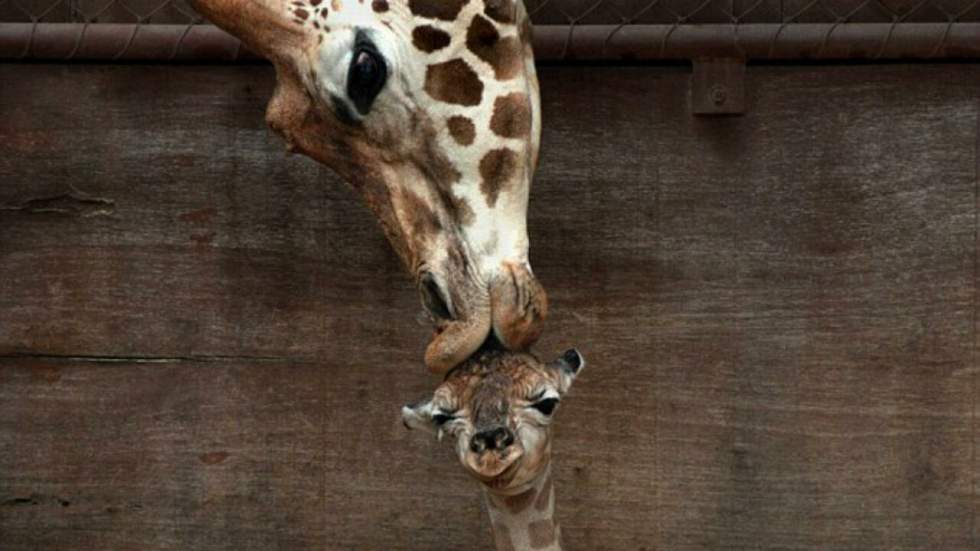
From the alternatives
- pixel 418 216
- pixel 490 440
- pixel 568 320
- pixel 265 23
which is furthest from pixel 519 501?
pixel 265 23

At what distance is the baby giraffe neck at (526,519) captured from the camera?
4539mm

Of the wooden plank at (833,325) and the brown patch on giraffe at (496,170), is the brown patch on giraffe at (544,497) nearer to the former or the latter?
the brown patch on giraffe at (496,170)

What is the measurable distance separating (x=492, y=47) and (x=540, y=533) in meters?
0.87

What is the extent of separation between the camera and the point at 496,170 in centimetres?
446

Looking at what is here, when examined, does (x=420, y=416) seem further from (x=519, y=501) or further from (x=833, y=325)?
(x=833, y=325)

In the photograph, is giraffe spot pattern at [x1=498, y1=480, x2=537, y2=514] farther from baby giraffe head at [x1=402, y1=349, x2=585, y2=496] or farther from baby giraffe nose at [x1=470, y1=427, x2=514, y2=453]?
baby giraffe nose at [x1=470, y1=427, x2=514, y2=453]

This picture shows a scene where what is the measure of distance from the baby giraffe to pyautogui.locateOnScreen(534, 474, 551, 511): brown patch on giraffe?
0.11m

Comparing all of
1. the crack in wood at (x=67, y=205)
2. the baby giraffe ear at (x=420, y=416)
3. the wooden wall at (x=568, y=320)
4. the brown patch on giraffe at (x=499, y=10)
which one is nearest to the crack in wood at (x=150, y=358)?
the wooden wall at (x=568, y=320)

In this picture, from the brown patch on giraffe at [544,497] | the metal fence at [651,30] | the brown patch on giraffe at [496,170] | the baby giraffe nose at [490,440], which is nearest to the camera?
the baby giraffe nose at [490,440]

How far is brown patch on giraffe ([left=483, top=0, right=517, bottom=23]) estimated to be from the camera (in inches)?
177

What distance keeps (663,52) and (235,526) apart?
52.6 inches

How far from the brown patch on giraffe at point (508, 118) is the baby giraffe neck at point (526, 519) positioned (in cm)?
59

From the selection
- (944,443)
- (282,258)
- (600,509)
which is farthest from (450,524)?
(944,443)

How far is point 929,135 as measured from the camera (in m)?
5.21
